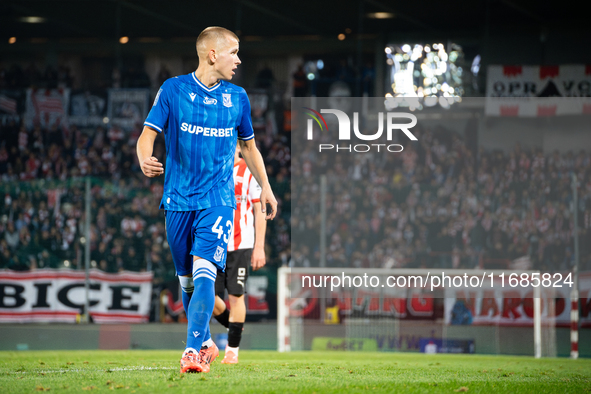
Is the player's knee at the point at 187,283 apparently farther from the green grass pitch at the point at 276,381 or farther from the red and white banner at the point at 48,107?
the red and white banner at the point at 48,107

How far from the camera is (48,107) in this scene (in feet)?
79.8

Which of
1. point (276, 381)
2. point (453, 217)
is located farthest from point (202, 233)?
point (453, 217)

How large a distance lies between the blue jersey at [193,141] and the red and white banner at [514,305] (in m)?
9.23

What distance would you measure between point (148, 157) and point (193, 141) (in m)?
0.34

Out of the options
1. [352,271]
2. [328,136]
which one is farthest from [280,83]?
[352,271]

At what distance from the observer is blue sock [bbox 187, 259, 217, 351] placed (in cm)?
450

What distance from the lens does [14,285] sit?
1377cm

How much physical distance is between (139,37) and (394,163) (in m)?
15.9

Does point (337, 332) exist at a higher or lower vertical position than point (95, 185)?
lower

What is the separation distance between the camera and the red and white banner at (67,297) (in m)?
13.6

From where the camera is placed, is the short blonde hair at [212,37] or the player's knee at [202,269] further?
the short blonde hair at [212,37]

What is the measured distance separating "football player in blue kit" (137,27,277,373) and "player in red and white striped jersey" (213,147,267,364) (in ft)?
7.29

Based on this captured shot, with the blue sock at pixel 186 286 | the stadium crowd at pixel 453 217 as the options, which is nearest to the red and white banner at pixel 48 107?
the stadium crowd at pixel 453 217

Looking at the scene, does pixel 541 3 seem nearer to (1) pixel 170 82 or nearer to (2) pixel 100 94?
(2) pixel 100 94
